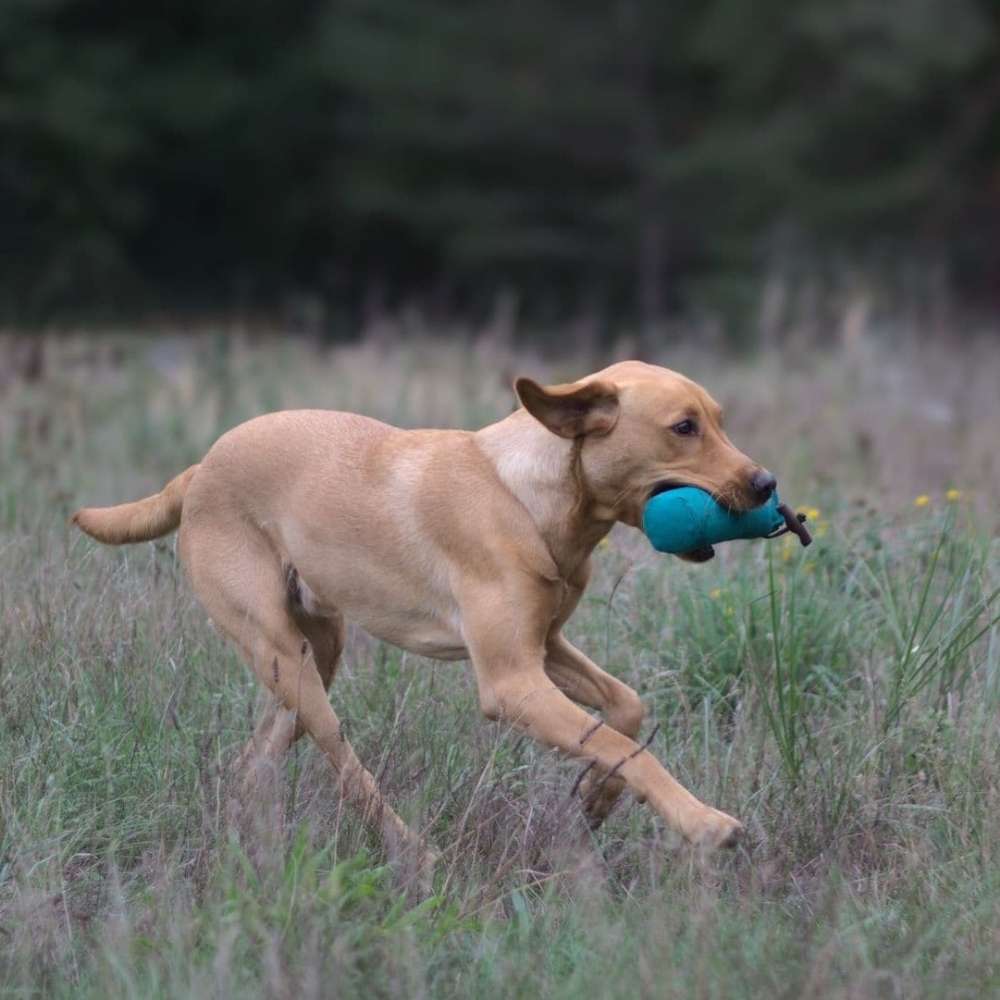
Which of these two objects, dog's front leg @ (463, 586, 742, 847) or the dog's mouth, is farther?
the dog's mouth

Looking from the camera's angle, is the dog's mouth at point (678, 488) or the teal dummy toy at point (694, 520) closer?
the teal dummy toy at point (694, 520)

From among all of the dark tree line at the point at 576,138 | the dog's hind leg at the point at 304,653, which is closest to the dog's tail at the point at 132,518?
the dog's hind leg at the point at 304,653

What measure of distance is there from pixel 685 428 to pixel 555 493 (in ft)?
1.31

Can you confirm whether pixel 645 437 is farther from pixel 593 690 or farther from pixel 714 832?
pixel 714 832

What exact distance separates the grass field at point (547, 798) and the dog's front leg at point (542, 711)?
13cm

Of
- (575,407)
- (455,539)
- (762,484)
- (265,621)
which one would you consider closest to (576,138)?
(265,621)

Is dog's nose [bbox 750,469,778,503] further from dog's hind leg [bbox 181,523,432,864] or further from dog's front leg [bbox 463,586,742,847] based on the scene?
dog's hind leg [bbox 181,523,432,864]

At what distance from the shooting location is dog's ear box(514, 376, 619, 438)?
4363mm

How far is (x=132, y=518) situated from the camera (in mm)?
5277

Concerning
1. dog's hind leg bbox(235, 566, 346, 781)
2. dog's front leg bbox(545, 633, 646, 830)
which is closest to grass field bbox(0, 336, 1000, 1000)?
dog's hind leg bbox(235, 566, 346, 781)

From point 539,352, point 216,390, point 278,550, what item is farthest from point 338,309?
point 278,550

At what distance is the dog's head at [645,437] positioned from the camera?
4344 mm

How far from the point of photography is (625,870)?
4523 millimetres

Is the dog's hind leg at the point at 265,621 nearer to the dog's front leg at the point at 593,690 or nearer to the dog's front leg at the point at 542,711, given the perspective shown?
the dog's front leg at the point at 542,711
